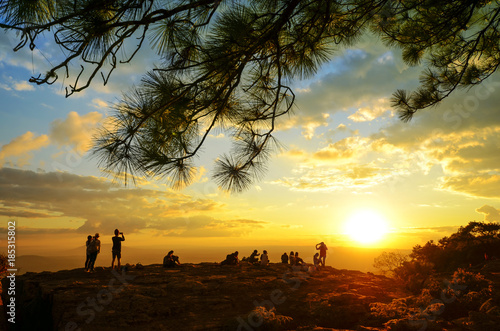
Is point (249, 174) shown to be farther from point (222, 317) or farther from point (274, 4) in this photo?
point (222, 317)

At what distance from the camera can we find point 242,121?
495 centimetres

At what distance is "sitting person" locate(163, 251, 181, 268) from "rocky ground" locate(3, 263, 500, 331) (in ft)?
5.96

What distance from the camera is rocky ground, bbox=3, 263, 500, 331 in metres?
5.05

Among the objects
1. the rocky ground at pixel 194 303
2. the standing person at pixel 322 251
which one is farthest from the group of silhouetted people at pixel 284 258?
the rocky ground at pixel 194 303

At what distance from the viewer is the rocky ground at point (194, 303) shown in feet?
16.6

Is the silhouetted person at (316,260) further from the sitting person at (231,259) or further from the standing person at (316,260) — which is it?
the sitting person at (231,259)

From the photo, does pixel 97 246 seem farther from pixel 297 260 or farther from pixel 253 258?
pixel 297 260

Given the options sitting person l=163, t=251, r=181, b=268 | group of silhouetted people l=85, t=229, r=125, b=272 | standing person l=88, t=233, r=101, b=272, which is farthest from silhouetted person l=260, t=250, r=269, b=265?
standing person l=88, t=233, r=101, b=272

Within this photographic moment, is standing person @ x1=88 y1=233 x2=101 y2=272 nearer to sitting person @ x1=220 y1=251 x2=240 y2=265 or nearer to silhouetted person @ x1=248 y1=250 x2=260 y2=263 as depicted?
sitting person @ x1=220 y1=251 x2=240 y2=265

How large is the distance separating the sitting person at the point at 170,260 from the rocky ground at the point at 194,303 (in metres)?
1.82

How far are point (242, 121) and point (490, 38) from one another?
4.74 meters

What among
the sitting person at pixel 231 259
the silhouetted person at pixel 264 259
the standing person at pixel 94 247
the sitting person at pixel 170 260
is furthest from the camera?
the silhouetted person at pixel 264 259

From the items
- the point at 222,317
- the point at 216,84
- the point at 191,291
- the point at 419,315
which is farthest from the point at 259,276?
the point at 216,84

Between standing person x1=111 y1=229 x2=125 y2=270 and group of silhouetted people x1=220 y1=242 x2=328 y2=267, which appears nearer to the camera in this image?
standing person x1=111 y1=229 x2=125 y2=270
